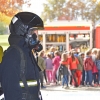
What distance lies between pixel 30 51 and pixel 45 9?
169 feet

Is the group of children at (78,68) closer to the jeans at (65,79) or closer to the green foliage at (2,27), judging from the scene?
the jeans at (65,79)

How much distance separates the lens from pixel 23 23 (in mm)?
3551

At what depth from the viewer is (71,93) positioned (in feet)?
37.7

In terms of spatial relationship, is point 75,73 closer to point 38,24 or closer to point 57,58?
point 57,58

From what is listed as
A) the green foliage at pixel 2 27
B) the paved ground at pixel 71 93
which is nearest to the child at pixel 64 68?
the paved ground at pixel 71 93

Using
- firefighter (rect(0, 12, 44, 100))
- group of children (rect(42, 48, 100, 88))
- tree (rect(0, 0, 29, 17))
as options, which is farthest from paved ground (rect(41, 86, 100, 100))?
firefighter (rect(0, 12, 44, 100))

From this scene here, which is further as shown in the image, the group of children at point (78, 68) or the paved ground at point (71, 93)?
the group of children at point (78, 68)

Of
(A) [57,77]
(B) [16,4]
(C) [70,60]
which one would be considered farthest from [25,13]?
(B) [16,4]

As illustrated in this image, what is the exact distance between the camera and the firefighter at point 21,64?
10.8ft

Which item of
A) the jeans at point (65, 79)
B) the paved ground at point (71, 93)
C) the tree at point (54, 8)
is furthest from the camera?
the tree at point (54, 8)

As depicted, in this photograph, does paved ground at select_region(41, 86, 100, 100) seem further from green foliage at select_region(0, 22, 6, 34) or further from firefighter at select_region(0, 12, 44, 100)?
firefighter at select_region(0, 12, 44, 100)

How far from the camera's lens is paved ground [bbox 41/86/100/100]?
10386mm

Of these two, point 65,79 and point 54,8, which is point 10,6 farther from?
point 54,8

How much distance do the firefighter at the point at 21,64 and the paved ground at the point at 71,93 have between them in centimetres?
673
